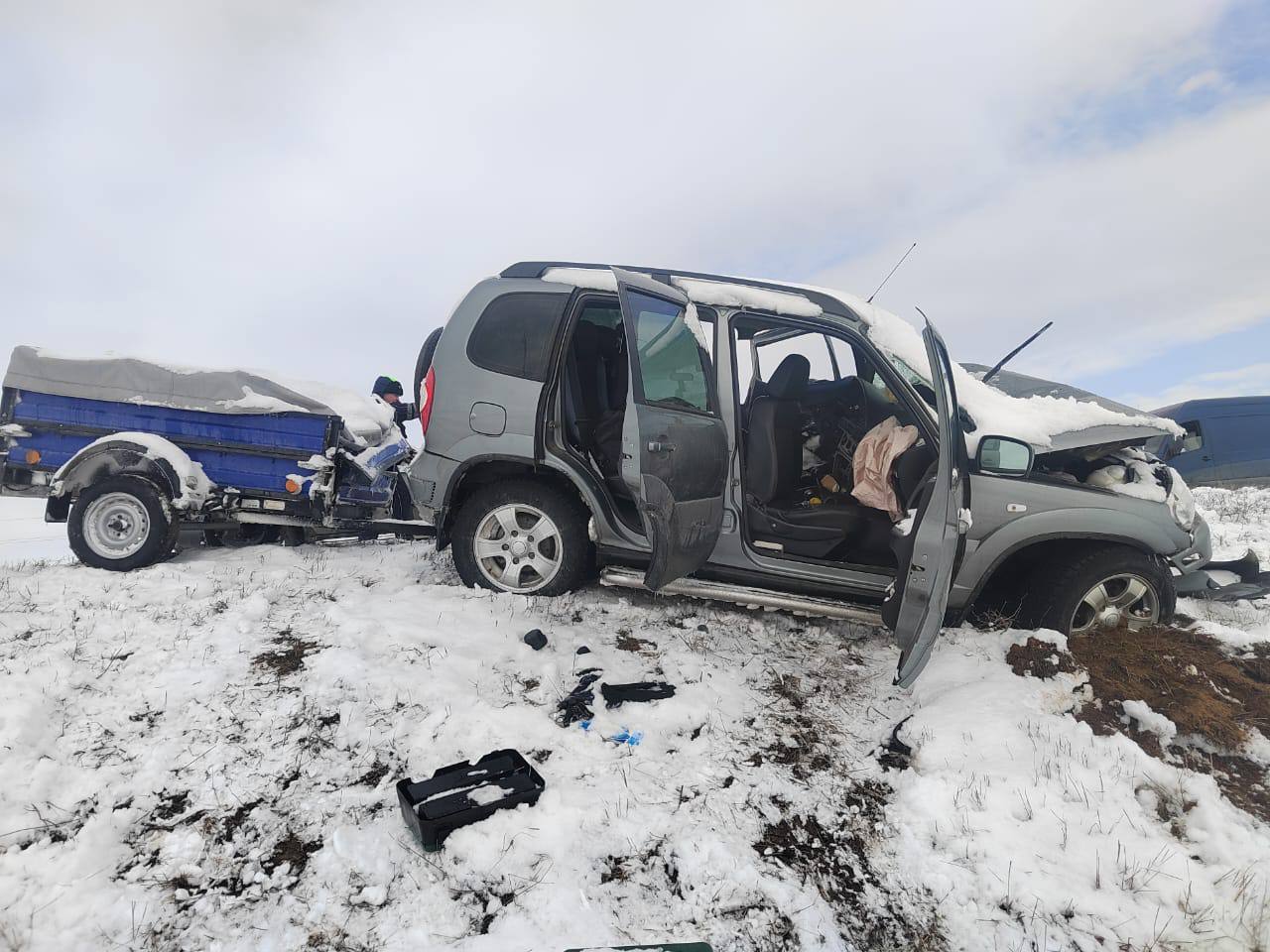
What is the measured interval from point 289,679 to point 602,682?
5.00 feet

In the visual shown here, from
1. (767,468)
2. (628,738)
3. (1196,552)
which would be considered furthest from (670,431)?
(1196,552)

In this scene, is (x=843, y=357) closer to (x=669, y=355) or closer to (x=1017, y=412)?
(x=1017, y=412)

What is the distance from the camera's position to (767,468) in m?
4.19

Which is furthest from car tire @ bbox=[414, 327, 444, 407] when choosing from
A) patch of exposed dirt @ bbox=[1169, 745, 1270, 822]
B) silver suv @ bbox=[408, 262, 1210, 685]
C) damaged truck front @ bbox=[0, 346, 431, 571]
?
patch of exposed dirt @ bbox=[1169, 745, 1270, 822]

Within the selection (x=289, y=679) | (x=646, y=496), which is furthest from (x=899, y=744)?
(x=289, y=679)

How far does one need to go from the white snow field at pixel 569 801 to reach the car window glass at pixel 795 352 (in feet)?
6.70

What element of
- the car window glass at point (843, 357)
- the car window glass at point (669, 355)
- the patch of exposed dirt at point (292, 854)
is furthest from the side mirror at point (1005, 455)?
the patch of exposed dirt at point (292, 854)

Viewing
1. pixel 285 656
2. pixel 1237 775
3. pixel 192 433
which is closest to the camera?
pixel 1237 775

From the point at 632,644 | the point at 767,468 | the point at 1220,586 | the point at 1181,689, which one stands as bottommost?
the point at 632,644

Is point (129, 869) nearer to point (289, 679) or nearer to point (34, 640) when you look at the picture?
point (289, 679)

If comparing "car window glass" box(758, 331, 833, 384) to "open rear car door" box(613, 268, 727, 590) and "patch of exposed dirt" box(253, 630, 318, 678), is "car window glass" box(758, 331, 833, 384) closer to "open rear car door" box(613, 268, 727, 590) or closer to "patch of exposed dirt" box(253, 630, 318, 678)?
"open rear car door" box(613, 268, 727, 590)

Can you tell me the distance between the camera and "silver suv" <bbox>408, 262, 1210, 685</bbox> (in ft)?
11.7

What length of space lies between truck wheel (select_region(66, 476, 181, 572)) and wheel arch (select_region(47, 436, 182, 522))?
0.06 metres

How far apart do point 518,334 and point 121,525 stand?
333 cm
